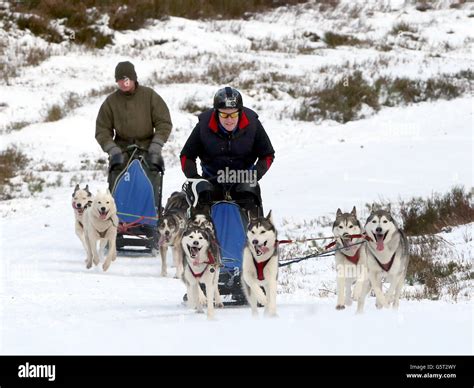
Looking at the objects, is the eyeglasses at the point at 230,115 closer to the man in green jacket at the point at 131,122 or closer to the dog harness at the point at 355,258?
the dog harness at the point at 355,258

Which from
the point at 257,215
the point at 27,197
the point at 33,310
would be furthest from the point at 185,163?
the point at 27,197

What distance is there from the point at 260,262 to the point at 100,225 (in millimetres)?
3258

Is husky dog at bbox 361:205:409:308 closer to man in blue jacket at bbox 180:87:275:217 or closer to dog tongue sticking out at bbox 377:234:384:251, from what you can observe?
dog tongue sticking out at bbox 377:234:384:251

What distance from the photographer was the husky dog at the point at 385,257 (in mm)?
5578

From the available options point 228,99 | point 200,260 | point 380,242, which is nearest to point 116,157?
point 228,99

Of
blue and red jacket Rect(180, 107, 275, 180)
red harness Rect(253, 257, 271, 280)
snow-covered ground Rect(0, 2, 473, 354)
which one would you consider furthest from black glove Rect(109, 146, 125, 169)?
red harness Rect(253, 257, 271, 280)

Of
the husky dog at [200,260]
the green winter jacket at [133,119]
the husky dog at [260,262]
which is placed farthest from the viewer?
the green winter jacket at [133,119]

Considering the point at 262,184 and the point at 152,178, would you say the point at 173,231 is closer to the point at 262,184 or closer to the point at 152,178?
the point at 152,178

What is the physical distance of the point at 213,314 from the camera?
5672 mm

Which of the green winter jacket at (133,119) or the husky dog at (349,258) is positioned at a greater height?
the green winter jacket at (133,119)

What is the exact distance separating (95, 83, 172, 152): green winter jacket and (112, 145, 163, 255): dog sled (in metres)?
0.20

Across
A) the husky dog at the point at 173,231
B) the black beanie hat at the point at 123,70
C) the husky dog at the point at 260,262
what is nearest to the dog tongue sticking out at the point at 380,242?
the husky dog at the point at 260,262
